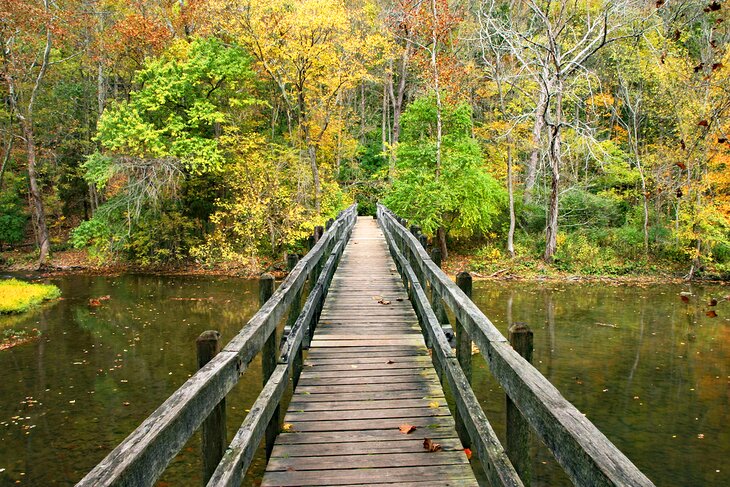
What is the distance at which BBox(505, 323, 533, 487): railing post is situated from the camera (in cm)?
326

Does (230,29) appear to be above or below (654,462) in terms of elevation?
above

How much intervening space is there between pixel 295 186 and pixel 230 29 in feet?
25.5

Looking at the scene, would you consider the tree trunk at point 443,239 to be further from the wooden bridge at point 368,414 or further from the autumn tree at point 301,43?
the wooden bridge at point 368,414

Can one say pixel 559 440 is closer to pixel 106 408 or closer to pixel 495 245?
pixel 106 408

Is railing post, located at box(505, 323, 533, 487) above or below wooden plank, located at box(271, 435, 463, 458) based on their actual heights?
above

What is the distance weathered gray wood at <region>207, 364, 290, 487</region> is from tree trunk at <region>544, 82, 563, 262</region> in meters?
21.9

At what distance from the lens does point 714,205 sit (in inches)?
876

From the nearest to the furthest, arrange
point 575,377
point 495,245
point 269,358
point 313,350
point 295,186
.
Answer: point 269,358
point 313,350
point 575,377
point 295,186
point 495,245

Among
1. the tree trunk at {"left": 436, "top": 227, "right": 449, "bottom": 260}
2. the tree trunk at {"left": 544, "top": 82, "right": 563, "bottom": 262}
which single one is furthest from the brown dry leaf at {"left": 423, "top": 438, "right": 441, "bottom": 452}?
the tree trunk at {"left": 436, "top": 227, "right": 449, "bottom": 260}

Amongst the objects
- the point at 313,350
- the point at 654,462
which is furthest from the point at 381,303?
the point at 654,462

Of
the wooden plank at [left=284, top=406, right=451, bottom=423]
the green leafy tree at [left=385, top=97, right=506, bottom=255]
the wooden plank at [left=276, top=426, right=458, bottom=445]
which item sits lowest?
the wooden plank at [left=276, top=426, right=458, bottom=445]

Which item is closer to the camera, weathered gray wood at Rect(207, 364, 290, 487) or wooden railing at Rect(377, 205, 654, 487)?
wooden railing at Rect(377, 205, 654, 487)

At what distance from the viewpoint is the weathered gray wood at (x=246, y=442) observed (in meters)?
2.78

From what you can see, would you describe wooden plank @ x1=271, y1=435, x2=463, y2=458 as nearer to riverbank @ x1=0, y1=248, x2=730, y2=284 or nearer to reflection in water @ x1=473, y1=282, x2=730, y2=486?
reflection in water @ x1=473, y1=282, x2=730, y2=486
